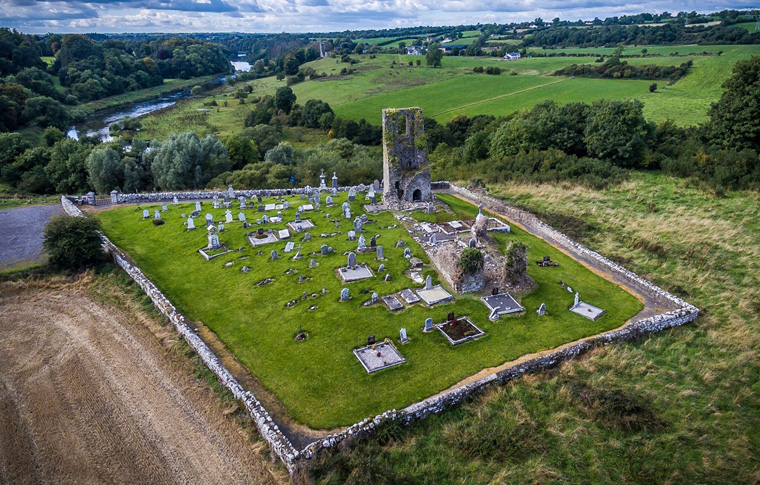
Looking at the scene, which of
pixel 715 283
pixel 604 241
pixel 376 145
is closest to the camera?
pixel 715 283

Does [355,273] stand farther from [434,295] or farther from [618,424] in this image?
[618,424]

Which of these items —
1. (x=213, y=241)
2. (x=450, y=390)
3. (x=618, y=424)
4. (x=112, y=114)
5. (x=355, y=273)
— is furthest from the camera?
(x=112, y=114)

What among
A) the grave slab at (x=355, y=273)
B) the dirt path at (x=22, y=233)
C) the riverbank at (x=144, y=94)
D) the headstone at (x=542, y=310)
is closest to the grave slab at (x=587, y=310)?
the headstone at (x=542, y=310)

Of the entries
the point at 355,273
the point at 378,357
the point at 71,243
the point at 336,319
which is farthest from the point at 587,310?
the point at 71,243

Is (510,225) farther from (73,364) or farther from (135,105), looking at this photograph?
(135,105)

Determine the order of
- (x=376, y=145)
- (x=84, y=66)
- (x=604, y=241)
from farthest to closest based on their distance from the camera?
(x=84, y=66), (x=376, y=145), (x=604, y=241)

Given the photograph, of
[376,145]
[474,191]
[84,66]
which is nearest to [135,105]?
[84,66]

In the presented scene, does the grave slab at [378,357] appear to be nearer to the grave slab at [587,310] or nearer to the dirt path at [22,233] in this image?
the grave slab at [587,310]
